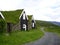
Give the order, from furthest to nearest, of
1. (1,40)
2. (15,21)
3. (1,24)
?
(15,21) < (1,24) < (1,40)

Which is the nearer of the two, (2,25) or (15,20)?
(2,25)

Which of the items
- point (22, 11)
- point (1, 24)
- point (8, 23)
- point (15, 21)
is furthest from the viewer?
point (22, 11)

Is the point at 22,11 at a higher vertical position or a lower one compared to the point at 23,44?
higher

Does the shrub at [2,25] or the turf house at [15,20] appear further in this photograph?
the turf house at [15,20]

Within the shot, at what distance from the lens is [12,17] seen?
53.6 m

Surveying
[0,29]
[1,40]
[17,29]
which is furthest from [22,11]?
[1,40]

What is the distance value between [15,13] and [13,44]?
2707 centimetres

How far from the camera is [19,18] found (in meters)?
54.2

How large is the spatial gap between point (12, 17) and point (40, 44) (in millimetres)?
24723

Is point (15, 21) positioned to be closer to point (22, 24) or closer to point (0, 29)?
point (22, 24)

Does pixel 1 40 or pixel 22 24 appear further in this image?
pixel 22 24

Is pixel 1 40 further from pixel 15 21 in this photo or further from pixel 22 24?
pixel 22 24

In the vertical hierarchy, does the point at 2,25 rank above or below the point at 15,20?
below

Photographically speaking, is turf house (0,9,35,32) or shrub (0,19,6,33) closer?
shrub (0,19,6,33)
